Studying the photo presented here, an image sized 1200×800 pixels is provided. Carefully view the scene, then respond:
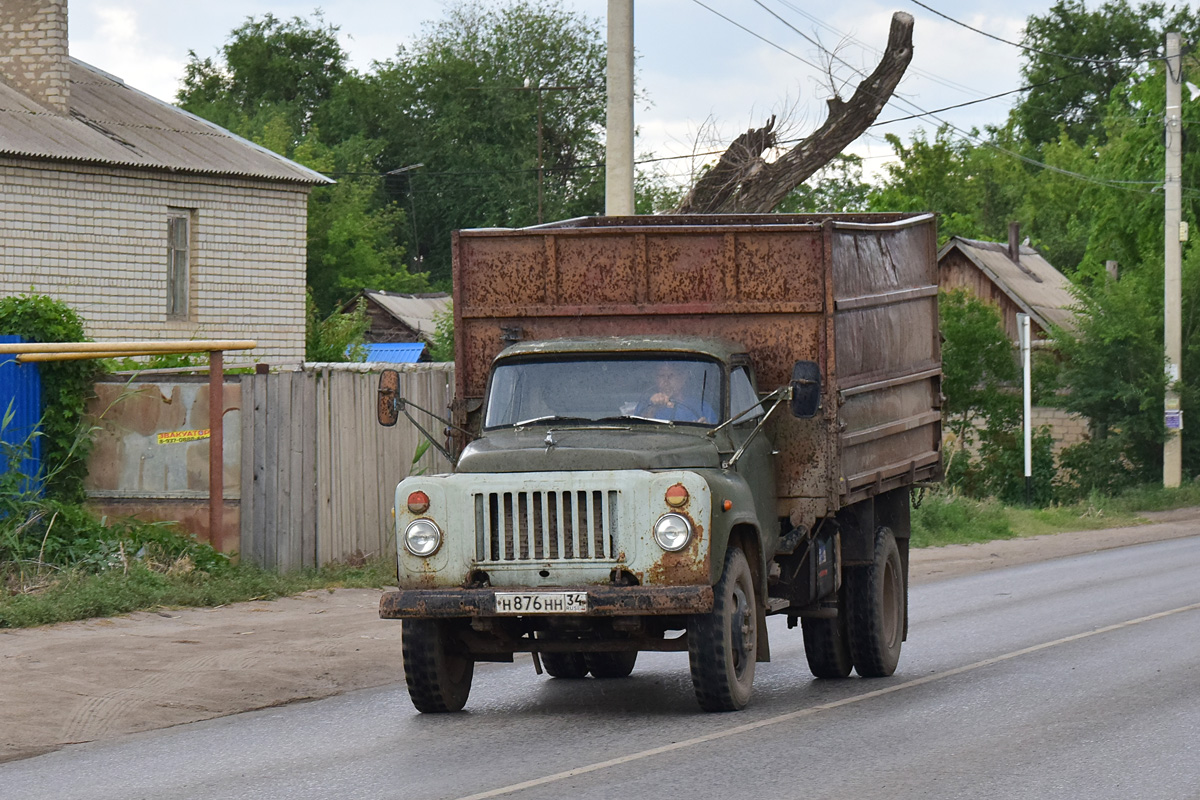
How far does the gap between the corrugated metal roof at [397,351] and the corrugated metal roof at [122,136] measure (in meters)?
22.4

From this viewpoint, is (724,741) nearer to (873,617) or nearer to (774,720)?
(774,720)

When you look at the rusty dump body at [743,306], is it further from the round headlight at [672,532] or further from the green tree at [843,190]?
the green tree at [843,190]

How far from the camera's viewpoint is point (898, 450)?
12.0 metres

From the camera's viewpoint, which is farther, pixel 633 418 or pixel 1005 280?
pixel 1005 280

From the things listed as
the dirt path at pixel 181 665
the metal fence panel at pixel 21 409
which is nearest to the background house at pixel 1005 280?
the metal fence panel at pixel 21 409

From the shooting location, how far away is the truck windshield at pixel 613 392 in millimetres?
9812

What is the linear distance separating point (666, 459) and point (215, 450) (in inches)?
298

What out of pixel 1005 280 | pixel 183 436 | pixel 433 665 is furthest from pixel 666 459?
pixel 1005 280

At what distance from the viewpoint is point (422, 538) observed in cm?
912

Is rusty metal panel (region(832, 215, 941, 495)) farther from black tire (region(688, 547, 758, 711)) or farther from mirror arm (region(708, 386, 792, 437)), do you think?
black tire (region(688, 547, 758, 711))

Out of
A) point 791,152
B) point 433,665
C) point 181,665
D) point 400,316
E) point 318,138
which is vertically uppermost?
point 318,138

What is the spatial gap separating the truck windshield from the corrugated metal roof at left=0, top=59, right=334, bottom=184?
55.6 ft


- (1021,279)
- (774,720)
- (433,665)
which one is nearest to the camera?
(774,720)

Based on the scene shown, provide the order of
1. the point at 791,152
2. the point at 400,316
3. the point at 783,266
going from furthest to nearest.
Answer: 1. the point at 400,316
2. the point at 791,152
3. the point at 783,266
